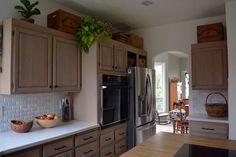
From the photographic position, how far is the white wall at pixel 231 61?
2939 millimetres

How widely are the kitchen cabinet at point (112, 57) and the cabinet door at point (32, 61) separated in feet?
2.50

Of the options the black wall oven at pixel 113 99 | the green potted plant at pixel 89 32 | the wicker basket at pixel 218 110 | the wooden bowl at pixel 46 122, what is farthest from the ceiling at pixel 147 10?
the wooden bowl at pixel 46 122

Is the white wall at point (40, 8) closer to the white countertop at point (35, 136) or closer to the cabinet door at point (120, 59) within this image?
the cabinet door at point (120, 59)

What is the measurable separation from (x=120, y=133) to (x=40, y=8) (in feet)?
7.30

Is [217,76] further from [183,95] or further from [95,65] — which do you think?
[183,95]

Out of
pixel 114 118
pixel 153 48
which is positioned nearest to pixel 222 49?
pixel 153 48

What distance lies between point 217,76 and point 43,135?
2803 millimetres

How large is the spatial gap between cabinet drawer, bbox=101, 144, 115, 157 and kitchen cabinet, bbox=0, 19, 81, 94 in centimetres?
97

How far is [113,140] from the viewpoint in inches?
125

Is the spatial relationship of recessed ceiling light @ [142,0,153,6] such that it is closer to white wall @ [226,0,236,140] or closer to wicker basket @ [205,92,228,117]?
white wall @ [226,0,236,140]

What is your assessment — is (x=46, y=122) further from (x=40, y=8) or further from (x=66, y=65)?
(x=40, y=8)

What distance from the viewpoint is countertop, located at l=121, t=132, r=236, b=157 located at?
62.3 inches

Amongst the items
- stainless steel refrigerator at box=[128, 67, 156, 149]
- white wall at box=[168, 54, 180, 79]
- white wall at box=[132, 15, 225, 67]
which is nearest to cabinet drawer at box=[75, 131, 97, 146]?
stainless steel refrigerator at box=[128, 67, 156, 149]

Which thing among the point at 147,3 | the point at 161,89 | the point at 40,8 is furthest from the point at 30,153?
the point at 161,89
